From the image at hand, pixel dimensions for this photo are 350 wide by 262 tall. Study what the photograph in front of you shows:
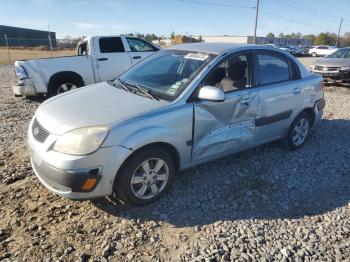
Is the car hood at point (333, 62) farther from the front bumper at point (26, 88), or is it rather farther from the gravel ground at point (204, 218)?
the front bumper at point (26, 88)

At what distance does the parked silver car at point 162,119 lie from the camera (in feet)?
10.4

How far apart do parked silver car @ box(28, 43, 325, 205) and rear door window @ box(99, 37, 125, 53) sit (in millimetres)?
4600

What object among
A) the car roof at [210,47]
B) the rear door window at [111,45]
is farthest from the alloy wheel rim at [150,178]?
the rear door window at [111,45]

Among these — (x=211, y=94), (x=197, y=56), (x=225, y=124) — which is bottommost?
(x=225, y=124)

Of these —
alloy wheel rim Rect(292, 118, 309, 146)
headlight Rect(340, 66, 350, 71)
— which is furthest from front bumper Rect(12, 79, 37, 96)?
headlight Rect(340, 66, 350, 71)

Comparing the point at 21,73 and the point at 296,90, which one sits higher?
the point at 296,90

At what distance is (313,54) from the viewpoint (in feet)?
147

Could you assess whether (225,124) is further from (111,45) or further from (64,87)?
(111,45)

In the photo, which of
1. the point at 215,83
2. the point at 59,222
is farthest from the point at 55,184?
the point at 215,83

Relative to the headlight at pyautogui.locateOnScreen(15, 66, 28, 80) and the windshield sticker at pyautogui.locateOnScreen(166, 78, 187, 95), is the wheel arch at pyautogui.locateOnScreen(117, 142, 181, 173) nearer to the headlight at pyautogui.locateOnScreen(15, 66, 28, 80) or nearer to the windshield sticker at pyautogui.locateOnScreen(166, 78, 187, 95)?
the windshield sticker at pyautogui.locateOnScreen(166, 78, 187, 95)

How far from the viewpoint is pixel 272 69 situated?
4.79m

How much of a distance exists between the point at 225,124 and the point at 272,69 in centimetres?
128

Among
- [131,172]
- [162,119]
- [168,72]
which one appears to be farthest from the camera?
[168,72]

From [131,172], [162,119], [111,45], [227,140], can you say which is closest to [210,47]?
[227,140]
